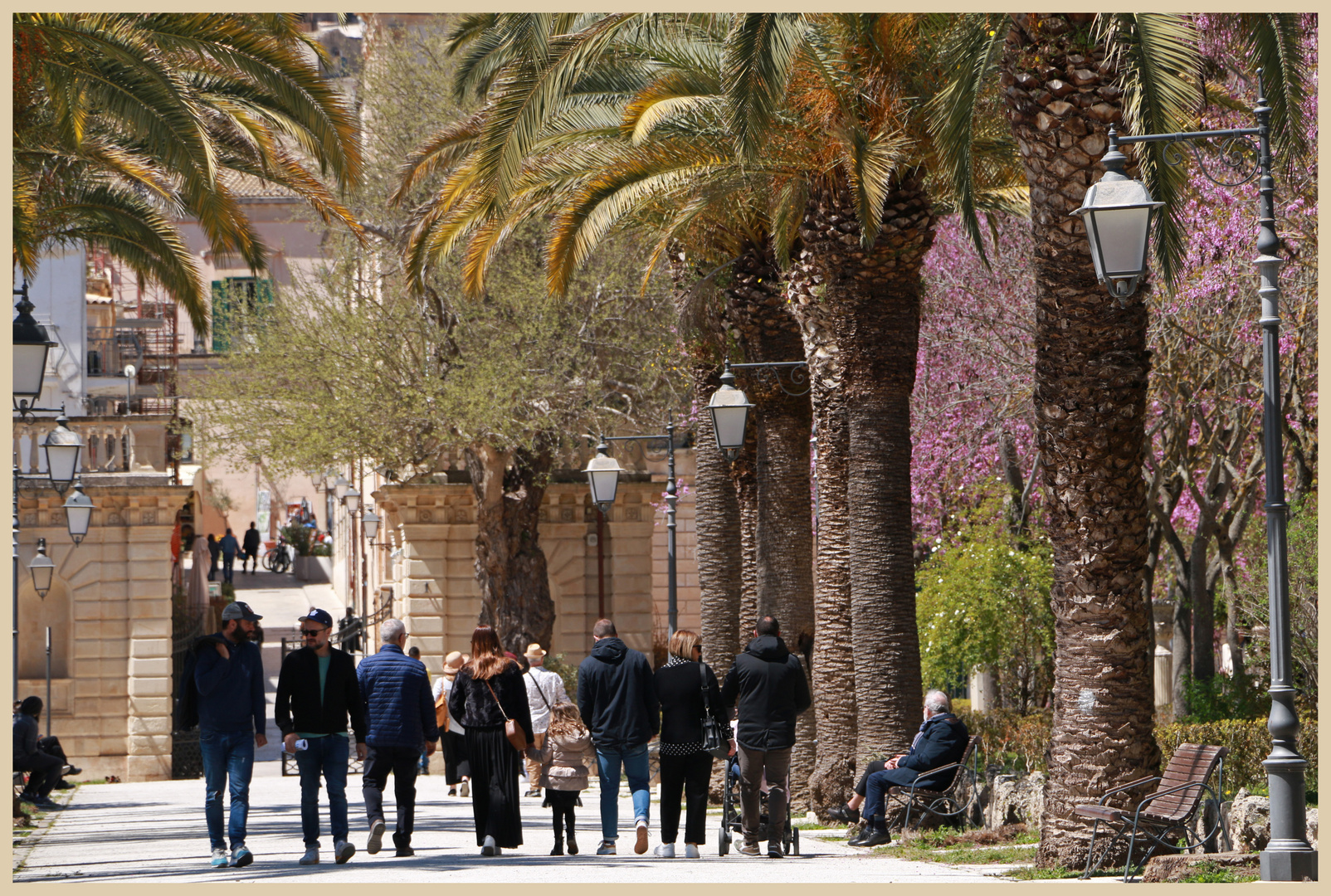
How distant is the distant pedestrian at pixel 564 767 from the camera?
11734 mm

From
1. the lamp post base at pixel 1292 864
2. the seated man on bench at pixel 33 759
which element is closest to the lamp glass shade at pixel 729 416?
the lamp post base at pixel 1292 864

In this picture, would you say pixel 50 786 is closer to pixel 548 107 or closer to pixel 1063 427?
pixel 548 107

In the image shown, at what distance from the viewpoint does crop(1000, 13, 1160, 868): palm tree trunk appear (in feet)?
34.5

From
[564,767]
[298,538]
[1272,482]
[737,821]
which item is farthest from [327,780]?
[298,538]

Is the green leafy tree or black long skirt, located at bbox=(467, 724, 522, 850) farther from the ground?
the green leafy tree

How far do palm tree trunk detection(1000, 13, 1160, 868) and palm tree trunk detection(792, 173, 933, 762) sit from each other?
3829 millimetres

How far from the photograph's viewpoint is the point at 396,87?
29438 mm

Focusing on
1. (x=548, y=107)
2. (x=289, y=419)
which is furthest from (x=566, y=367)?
(x=548, y=107)

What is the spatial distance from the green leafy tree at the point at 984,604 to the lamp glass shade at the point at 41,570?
13.5 meters

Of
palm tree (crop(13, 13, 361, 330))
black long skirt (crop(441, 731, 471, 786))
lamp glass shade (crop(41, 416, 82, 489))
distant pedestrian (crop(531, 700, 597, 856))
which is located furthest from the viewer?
lamp glass shade (crop(41, 416, 82, 489))

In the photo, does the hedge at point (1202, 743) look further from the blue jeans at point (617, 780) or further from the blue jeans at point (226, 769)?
the blue jeans at point (226, 769)

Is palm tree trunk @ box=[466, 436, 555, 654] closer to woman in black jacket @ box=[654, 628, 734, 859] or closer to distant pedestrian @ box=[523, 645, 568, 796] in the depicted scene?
distant pedestrian @ box=[523, 645, 568, 796]

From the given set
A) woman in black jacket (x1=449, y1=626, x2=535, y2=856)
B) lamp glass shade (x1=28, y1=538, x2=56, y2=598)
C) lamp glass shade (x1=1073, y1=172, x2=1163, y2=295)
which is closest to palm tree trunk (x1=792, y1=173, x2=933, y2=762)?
woman in black jacket (x1=449, y1=626, x2=535, y2=856)

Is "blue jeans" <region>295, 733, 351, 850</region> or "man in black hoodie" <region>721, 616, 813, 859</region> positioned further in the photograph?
"man in black hoodie" <region>721, 616, 813, 859</region>
